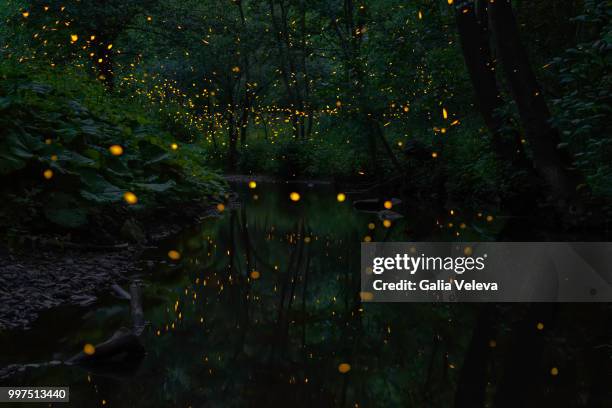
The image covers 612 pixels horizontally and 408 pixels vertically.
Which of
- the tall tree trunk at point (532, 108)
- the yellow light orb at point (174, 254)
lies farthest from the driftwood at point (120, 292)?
the tall tree trunk at point (532, 108)

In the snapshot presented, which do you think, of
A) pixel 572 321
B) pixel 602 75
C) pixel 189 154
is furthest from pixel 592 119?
pixel 189 154

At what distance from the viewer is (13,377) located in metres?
4.96

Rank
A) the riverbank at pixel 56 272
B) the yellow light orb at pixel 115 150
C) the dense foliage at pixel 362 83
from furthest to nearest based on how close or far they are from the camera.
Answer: the yellow light orb at pixel 115 150 → the dense foliage at pixel 362 83 → the riverbank at pixel 56 272

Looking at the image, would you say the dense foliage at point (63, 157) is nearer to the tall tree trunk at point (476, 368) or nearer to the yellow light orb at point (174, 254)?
the yellow light orb at point (174, 254)

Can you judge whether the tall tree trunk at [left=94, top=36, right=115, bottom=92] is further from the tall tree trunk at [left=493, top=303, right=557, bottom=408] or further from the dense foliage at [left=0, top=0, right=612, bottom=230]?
the tall tree trunk at [left=493, top=303, right=557, bottom=408]

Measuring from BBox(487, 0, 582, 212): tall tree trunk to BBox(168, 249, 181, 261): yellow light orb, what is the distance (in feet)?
23.8

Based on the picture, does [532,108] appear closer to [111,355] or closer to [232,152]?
[111,355]

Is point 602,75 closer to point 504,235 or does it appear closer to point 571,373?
point 504,235

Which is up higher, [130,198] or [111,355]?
[130,198]

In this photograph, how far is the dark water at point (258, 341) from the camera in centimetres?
480

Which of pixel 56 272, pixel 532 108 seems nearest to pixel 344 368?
pixel 56 272

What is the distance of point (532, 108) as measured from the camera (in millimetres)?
13156

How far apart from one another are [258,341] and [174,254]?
486 cm

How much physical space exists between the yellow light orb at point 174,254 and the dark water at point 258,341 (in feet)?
0.53
